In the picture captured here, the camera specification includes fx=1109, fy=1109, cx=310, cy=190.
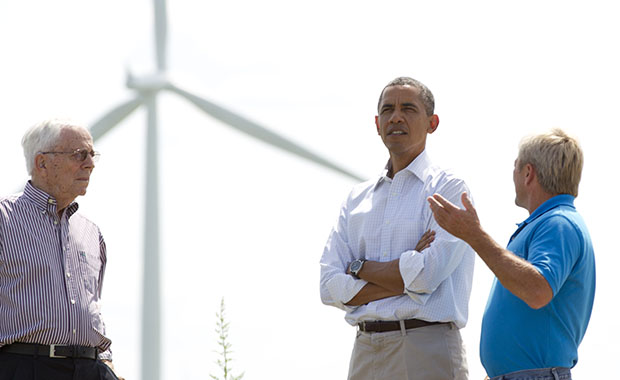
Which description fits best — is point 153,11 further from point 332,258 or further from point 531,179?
point 531,179

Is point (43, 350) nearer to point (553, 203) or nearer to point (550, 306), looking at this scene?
point (550, 306)

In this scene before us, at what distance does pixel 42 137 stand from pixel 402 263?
3128 millimetres

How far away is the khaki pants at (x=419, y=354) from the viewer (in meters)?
9.03

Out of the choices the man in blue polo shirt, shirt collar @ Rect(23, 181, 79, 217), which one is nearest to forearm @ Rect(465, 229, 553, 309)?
the man in blue polo shirt

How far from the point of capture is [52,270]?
28.7 ft

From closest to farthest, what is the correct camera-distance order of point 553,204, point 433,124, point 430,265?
1. point 553,204
2. point 430,265
3. point 433,124

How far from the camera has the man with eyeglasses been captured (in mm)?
8562

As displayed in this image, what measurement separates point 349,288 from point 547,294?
217cm

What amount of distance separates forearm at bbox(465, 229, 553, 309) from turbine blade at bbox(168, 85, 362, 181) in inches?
553

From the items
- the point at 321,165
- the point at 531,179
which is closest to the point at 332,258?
the point at 531,179

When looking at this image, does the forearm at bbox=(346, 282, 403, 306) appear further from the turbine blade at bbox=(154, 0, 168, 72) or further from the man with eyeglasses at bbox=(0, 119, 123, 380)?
the turbine blade at bbox=(154, 0, 168, 72)

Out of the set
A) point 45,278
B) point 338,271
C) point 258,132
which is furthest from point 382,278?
point 258,132

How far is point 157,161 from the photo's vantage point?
21984 millimetres

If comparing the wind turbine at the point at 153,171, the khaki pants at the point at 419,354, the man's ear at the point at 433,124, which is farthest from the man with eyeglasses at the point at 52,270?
the wind turbine at the point at 153,171
